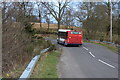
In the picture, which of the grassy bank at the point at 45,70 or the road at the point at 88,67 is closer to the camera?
the grassy bank at the point at 45,70

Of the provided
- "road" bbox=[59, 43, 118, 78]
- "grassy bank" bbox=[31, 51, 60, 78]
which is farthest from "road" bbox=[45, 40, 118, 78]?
"grassy bank" bbox=[31, 51, 60, 78]

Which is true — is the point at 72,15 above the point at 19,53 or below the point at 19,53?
above

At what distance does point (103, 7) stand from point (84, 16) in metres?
4.96

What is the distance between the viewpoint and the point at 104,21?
130 ft

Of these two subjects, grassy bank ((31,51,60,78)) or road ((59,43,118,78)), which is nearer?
grassy bank ((31,51,60,78))

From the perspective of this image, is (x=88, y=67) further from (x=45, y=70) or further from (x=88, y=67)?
(x=45, y=70)

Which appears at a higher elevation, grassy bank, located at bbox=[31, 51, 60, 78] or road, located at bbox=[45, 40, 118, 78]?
grassy bank, located at bbox=[31, 51, 60, 78]

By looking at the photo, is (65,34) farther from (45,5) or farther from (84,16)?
(45,5)

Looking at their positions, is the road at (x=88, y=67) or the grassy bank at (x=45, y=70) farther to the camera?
the road at (x=88, y=67)

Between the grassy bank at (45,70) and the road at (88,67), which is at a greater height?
the grassy bank at (45,70)

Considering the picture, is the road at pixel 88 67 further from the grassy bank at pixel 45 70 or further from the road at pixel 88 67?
the grassy bank at pixel 45 70

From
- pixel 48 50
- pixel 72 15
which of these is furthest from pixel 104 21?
pixel 48 50

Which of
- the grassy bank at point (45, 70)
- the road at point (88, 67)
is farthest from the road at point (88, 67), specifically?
the grassy bank at point (45, 70)

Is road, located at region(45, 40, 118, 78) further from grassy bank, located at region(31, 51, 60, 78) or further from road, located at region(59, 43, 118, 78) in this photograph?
grassy bank, located at region(31, 51, 60, 78)
